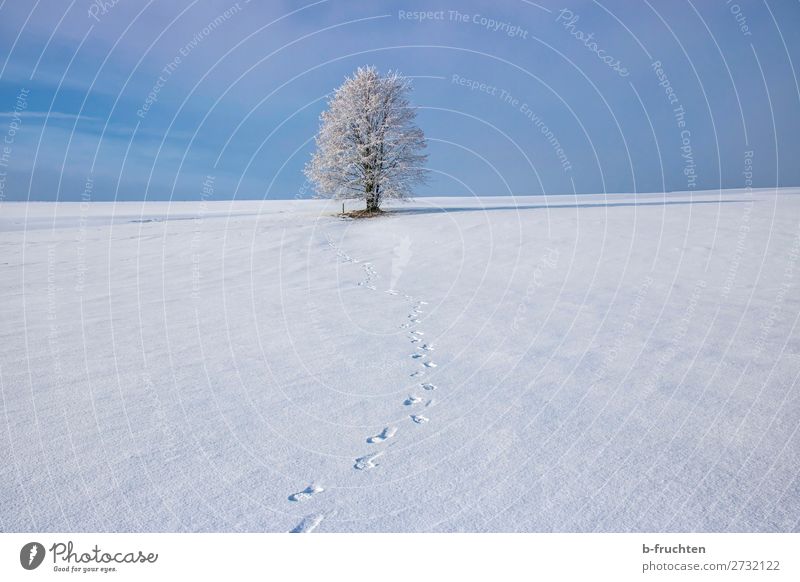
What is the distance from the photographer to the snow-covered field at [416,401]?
3.23 meters

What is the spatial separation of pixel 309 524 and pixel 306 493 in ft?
1.11

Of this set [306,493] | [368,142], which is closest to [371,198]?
[368,142]

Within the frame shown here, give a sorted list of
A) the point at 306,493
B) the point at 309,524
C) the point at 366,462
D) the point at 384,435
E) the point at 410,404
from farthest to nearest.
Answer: the point at 410,404 < the point at 384,435 < the point at 366,462 < the point at 306,493 < the point at 309,524

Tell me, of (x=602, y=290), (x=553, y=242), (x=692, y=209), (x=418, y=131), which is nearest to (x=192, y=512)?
(x=602, y=290)

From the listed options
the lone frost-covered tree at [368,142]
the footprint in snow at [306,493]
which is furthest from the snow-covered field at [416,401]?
the lone frost-covered tree at [368,142]

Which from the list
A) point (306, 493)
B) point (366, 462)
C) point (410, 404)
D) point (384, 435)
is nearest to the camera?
point (306, 493)

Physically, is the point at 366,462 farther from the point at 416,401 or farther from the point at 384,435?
the point at 416,401

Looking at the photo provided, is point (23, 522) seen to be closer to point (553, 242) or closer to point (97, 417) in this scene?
point (97, 417)

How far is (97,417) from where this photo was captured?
4.61 meters

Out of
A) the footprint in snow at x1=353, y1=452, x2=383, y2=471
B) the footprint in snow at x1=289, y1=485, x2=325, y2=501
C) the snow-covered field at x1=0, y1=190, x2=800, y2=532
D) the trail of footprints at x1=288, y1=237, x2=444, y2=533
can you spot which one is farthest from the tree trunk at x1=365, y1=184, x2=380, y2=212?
the footprint in snow at x1=289, y1=485, x2=325, y2=501

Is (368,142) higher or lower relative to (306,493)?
higher

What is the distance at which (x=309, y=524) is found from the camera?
306 centimetres

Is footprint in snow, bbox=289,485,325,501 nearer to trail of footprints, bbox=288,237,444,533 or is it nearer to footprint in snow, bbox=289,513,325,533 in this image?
trail of footprints, bbox=288,237,444,533

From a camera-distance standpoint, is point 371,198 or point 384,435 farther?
point 371,198
